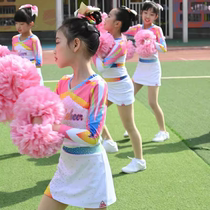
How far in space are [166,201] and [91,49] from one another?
76.1 inches

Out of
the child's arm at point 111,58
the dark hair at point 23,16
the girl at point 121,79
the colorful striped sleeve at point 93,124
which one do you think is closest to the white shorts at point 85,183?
the colorful striped sleeve at point 93,124

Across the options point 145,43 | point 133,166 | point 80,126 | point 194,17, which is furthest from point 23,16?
point 194,17

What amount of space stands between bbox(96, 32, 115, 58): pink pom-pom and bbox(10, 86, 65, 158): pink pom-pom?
2.10 metres

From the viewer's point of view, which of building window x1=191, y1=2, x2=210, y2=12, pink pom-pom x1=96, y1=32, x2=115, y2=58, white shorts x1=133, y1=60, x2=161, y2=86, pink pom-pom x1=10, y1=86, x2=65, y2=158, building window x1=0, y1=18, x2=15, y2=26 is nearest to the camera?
pink pom-pom x1=10, y1=86, x2=65, y2=158

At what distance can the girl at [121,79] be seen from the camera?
4.66 m

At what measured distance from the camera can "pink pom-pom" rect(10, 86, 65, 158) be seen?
230 cm

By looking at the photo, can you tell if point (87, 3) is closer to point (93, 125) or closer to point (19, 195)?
point (19, 195)

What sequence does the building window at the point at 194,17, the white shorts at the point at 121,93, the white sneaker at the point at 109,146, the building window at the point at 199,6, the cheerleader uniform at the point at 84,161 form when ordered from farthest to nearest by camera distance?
1. the building window at the point at 194,17
2. the building window at the point at 199,6
3. the white sneaker at the point at 109,146
4. the white shorts at the point at 121,93
5. the cheerleader uniform at the point at 84,161

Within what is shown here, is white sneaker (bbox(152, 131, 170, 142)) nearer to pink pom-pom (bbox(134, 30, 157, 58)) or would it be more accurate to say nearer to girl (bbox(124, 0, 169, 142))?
girl (bbox(124, 0, 169, 142))

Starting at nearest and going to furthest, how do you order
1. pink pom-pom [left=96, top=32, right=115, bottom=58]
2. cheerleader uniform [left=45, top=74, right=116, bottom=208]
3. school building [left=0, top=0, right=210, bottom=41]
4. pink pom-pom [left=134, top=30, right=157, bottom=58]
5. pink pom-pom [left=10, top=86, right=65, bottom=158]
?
pink pom-pom [left=10, top=86, right=65, bottom=158] → cheerleader uniform [left=45, top=74, right=116, bottom=208] → pink pom-pom [left=96, top=32, right=115, bottom=58] → pink pom-pom [left=134, top=30, right=157, bottom=58] → school building [left=0, top=0, right=210, bottom=41]

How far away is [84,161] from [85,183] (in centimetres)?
13

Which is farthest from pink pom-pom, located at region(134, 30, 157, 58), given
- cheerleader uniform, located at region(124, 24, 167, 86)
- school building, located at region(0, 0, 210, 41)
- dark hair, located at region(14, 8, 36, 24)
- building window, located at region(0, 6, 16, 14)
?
building window, located at region(0, 6, 16, 14)

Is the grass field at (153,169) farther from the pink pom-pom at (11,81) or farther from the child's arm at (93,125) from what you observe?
the pink pom-pom at (11,81)

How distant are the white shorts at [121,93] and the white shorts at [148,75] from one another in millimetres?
1005
